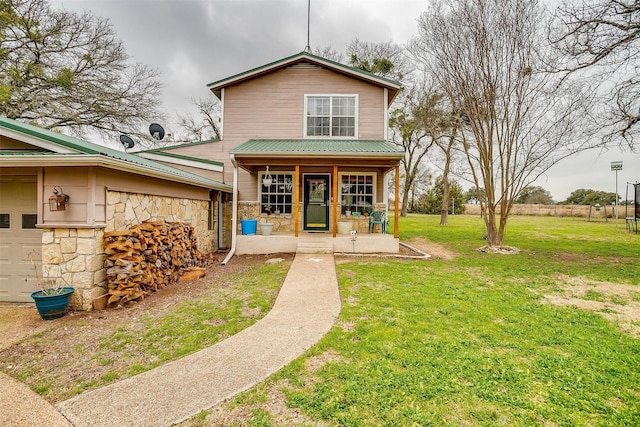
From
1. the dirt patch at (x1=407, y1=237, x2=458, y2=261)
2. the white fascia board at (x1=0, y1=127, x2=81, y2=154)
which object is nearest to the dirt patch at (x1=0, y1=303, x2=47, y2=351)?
the white fascia board at (x1=0, y1=127, x2=81, y2=154)

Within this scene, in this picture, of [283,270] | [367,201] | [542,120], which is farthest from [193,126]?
[542,120]

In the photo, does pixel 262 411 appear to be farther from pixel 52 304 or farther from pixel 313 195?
pixel 313 195

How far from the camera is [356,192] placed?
33.9 ft

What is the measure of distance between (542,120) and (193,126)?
24017 millimetres

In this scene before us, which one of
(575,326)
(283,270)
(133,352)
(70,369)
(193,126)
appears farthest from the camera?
(193,126)

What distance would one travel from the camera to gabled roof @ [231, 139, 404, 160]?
7.97 meters

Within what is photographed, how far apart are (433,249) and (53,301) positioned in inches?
375

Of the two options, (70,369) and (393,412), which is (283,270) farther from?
(393,412)

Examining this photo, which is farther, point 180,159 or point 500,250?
point 180,159

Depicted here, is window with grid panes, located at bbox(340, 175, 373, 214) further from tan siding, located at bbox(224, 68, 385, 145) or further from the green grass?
the green grass

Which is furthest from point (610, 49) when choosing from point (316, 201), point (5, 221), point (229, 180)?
point (5, 221)

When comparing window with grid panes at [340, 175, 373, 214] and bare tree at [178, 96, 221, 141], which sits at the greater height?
bare tree at [178, 96, 221, 141]

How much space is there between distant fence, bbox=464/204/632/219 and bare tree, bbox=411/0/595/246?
21.8 m

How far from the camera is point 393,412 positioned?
209 centimetres
